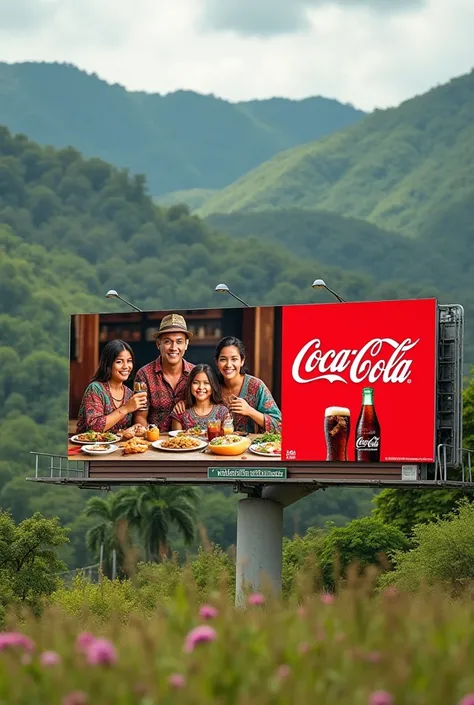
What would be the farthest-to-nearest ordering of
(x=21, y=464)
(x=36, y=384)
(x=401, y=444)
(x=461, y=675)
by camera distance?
1. (x=36, y=384)
2. (x=21, y=464)
3. (x=401, y=444)
4. (x=461, y=675)

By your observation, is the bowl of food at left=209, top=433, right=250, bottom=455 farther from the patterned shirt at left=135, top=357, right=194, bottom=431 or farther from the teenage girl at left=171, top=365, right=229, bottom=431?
the patterned shirt at left=135, top=357, right=194, bottom=431

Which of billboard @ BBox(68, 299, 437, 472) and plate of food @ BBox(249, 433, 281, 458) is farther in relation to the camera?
plate of food @ BBox(249, 433, 281, 458)

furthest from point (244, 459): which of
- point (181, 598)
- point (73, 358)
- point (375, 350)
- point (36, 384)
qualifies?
point (36, 384)

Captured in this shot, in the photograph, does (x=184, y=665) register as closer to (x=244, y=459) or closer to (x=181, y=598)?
(x=181, y=598)

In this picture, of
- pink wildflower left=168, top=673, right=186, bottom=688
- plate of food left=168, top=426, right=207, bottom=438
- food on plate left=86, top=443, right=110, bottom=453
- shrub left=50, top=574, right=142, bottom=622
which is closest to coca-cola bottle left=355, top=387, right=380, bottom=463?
plate of food left=168, top=426, right=207, bottom=438

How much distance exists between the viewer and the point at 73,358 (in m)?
45.0

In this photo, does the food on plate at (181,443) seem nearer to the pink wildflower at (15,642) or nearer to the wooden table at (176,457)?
the wooden table at (176,457)

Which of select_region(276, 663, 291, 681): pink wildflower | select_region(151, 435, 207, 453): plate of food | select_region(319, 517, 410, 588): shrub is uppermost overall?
select_region(151, 435, 207, 453): plate of food

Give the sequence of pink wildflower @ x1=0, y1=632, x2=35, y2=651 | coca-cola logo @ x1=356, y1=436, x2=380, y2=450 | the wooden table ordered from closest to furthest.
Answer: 1. pink wildflower @ x1=0, y1=632, x2=35, y2=651
2. coca-cola logo @ x1=356, y1=436, x2=380, y2=450
3. the wooden table

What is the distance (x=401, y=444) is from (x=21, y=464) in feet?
441

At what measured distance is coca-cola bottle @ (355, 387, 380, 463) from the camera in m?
38.9

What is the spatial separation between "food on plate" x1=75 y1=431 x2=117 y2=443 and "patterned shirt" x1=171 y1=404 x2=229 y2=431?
183 centimetres

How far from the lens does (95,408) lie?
143ft

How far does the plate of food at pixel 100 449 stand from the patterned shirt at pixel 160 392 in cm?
123
